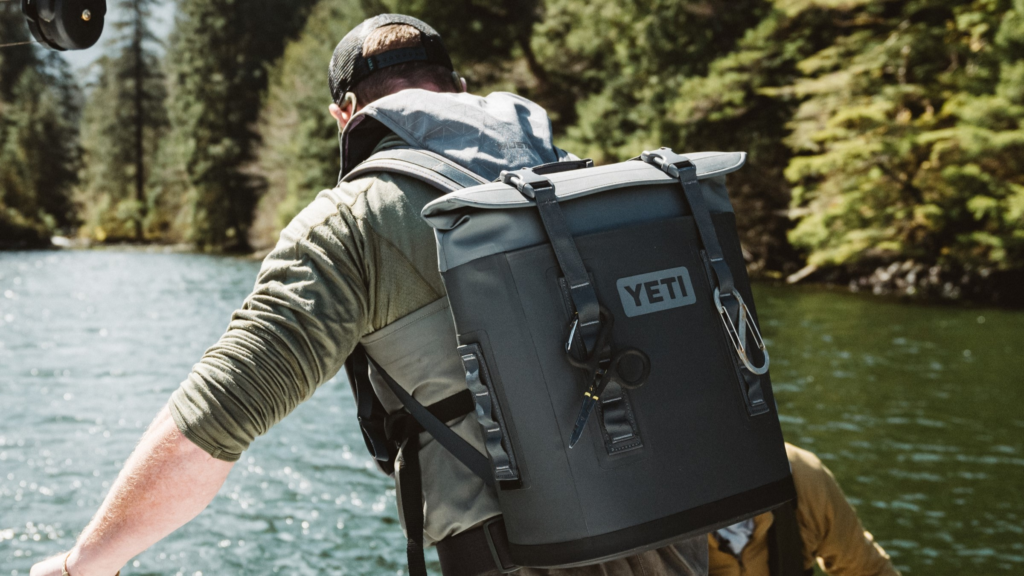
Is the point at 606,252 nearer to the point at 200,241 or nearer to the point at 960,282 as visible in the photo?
the point at 960,282

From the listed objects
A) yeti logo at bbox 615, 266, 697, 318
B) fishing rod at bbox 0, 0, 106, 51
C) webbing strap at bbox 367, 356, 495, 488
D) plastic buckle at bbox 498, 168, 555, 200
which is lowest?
webbing strap at bbox 367, 356, 495, 488

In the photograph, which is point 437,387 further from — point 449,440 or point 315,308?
point 315,308

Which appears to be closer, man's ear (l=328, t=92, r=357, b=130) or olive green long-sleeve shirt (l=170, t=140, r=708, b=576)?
olive green long-sleeve shirt (l=170, t=140, r=708, b=576)

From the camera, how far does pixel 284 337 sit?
1.31m

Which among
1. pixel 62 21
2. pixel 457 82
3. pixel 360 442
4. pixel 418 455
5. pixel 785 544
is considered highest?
pixel 62 21

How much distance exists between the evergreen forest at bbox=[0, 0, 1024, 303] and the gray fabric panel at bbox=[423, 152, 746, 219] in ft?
50.6

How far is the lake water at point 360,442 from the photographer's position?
6125mm

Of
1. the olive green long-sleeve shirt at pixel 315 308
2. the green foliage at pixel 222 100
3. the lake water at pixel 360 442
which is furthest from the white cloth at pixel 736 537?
the green foliage at pixel 222 100

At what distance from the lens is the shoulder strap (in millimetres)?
1413

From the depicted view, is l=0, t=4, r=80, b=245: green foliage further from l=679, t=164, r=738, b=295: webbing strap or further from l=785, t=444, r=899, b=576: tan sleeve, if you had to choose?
l=679, t=164, r=738, b=295: webbing strap

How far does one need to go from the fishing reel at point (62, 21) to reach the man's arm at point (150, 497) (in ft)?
2.80

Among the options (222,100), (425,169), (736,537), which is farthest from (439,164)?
(222,100)

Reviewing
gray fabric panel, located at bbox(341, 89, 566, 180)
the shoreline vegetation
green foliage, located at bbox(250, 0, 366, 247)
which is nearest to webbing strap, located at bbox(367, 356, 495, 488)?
gray fabric panel, located at bbox(341, 89, 566, 180)

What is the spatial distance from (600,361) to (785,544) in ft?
5.70
